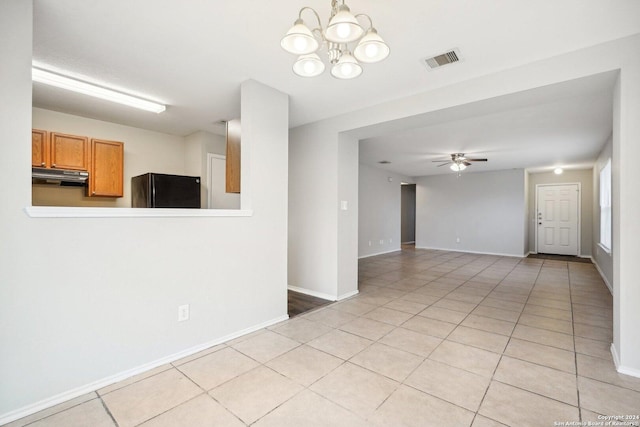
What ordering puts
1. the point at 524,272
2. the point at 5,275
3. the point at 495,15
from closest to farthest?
the point at 5,275, the point at 495,15, the point at 524,272

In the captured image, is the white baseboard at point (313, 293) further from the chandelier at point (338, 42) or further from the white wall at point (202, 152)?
the chandelier at point (338, 42)

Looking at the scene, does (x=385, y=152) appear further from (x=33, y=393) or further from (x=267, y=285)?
(x=33, y=393)

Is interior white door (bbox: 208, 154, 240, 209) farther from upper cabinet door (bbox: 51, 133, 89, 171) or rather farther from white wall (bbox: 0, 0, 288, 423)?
white wall (bbox: 0, 0, 288, 423)

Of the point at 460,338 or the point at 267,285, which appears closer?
the point at 460,338

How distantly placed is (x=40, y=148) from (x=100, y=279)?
2619 mm

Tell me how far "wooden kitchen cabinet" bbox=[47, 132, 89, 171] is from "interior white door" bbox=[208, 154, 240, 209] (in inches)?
64.8

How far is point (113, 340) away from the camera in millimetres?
2023

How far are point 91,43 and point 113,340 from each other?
2305 millimetres

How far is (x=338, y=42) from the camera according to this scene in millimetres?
1644

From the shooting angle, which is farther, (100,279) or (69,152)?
(69,152)

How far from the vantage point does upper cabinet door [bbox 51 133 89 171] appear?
3508mm

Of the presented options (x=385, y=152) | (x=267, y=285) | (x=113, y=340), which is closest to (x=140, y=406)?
(x=113, y=340)

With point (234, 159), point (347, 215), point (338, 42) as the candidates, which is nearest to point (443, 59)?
point (338, 42)

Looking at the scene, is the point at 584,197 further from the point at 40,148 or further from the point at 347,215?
the point at 40,148
